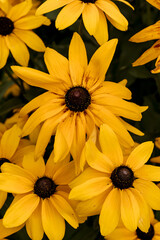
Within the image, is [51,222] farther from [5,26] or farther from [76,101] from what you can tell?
[5,26]

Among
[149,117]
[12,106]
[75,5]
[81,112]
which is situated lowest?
[149,117]

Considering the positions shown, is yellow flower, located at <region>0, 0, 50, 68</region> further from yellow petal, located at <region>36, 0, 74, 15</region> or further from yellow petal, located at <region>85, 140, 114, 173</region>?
yellow petal, located at <region>85, 140, 114, 173</region>

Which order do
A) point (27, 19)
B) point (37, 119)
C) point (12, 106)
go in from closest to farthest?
point (37, 119) < point (27, 19) < point (12, 106)

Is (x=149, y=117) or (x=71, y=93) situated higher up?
(x=71, y=93)

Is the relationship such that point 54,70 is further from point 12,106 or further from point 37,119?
point 12,106

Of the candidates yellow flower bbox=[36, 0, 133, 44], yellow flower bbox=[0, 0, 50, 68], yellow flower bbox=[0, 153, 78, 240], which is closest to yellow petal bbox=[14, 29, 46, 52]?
yellow flower bbox=[0, 0, 50, 68]

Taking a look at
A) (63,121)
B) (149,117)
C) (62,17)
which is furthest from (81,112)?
(149,117)
